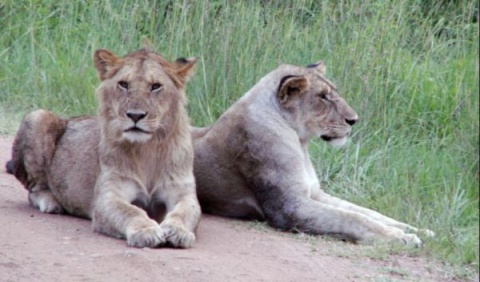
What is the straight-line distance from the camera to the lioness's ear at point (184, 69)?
20.4ft

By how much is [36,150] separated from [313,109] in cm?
172

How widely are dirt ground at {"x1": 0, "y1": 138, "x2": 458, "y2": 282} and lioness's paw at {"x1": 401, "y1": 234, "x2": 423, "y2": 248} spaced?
0.40 ft

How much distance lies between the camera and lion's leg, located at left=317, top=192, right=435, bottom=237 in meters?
6.36

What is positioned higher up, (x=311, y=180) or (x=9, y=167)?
(x=311, y=180)

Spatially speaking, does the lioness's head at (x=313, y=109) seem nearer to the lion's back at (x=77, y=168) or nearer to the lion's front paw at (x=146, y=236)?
the lion's back at (x=77, y=168)

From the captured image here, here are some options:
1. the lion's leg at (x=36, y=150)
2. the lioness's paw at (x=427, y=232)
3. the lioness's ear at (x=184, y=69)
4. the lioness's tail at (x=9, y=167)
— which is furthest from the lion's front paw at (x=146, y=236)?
the lioness's tail at (x=9, y=167)

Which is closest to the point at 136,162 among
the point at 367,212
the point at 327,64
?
the point at 367,212

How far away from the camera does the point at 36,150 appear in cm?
680

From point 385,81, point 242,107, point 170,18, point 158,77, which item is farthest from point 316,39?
point 158,77

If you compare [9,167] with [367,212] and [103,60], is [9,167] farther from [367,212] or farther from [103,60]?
[367,212]

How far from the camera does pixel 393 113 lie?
814 centimetres

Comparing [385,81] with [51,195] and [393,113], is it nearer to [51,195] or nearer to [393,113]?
[393,113]

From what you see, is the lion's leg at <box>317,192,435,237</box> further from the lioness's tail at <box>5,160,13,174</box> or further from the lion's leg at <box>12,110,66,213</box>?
the lioness's tail at <box>5,160,13,174</box>

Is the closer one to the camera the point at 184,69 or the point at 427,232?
the point at 427,232
